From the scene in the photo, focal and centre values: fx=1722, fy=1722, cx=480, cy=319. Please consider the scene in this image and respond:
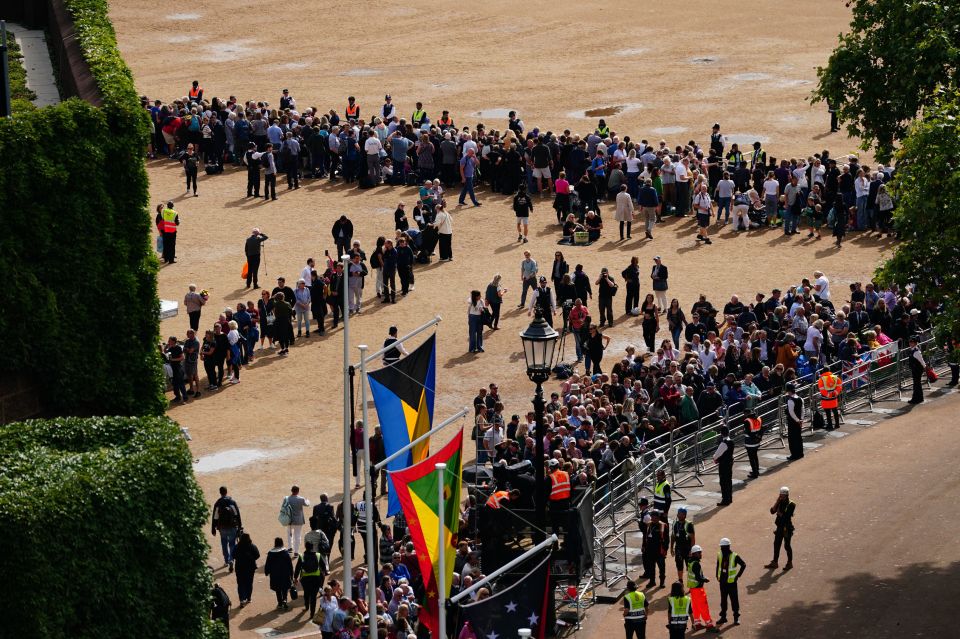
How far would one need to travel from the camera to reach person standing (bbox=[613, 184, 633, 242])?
46250 mm

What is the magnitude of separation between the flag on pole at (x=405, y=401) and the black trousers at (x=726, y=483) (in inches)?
301

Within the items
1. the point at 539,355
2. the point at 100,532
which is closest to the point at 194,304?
the point at 539,355

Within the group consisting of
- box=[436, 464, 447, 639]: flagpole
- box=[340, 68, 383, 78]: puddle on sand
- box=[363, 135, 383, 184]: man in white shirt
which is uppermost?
box=[340, 68, 383, 78]: puddle on sand

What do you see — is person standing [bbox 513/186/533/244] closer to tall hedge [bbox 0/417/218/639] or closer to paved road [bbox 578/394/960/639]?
paved road [bbox 578/394/960/639]

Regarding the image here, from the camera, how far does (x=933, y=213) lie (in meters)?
27.8

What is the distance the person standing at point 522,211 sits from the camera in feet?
152

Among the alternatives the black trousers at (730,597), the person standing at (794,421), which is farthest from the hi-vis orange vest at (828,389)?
the black trousers at (730,597)

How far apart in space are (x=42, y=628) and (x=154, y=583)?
1676 mm

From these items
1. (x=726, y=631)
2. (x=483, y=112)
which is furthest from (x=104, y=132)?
(x=483, y=112)

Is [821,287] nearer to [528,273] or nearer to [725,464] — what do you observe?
[528,273]

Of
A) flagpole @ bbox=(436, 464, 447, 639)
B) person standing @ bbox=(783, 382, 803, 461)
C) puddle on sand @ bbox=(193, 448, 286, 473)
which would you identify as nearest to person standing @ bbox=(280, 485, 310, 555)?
puddle on sand @ bbox=(193, 448, 286, 473)

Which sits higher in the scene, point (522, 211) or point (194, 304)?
point (522, 211)

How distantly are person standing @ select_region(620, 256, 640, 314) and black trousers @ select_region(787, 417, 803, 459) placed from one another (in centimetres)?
816

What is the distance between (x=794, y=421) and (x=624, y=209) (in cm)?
1373
